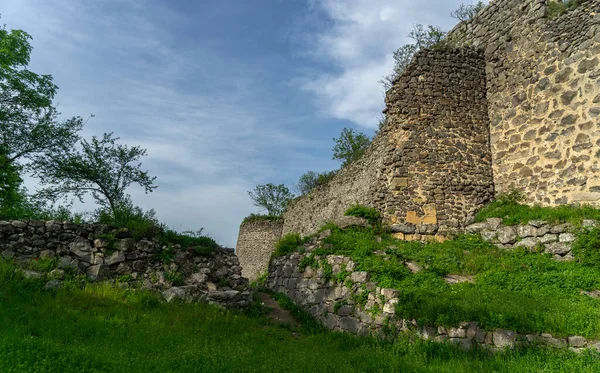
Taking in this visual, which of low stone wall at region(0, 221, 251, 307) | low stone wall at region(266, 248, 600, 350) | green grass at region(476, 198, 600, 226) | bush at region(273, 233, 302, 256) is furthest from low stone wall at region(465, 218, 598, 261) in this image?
low stone wall at region(0, 221, 251, 307)

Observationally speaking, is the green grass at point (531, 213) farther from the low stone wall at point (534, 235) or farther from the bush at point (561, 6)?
the bush at point (561, 6)

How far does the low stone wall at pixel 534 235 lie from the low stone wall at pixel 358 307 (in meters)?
4.38

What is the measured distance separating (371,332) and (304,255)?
423cm

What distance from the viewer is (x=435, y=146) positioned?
13898mm

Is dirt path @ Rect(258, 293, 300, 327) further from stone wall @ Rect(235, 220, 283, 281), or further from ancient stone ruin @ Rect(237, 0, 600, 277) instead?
stone wall @ Rect(235, 220, 283, 281)

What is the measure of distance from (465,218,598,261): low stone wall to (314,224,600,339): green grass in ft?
1.02

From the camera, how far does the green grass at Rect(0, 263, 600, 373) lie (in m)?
5.74

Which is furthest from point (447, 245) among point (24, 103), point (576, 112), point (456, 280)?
point (24, 103)

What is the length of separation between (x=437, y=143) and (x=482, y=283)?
6.01 m

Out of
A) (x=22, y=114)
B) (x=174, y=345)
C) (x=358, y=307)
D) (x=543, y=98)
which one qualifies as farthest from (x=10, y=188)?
(x=543, y=98)

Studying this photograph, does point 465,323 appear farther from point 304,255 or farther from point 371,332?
point 304,255

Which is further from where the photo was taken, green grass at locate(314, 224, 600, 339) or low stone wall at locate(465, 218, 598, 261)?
low stone wall at locate(465, 218, 598, 261)

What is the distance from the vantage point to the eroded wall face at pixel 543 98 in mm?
11180

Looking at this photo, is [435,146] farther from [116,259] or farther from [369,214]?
[116,259]
